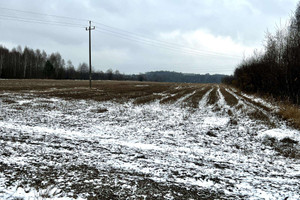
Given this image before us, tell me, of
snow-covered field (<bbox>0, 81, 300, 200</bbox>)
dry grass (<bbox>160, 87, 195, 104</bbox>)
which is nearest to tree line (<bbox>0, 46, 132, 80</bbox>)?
dry grass (<bbox>160, 87, 195, 104</bbox>)

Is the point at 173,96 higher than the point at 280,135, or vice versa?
the point at 173,96

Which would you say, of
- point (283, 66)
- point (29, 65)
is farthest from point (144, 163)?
point (29, 65)

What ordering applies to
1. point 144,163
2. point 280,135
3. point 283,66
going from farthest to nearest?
point 283,66, point 280,135, point 144,163

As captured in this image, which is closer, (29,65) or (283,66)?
(283,66)

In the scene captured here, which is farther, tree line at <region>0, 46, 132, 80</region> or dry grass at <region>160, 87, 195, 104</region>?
tree line at <region>0, 46, 132, 80</region>

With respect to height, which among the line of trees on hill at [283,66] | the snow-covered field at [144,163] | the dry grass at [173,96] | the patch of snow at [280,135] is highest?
the line of trees on hill at [283,66]

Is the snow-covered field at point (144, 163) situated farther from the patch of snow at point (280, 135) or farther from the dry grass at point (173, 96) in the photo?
the dry grass at point (173, 96)

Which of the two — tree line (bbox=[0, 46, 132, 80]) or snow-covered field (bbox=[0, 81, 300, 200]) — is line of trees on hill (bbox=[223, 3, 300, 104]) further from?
tree line (bbox=[0, 46, 132, 80])

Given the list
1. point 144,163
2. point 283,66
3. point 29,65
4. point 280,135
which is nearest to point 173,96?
point 283,66

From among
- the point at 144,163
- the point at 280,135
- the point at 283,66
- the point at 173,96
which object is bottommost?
the point at 144,163

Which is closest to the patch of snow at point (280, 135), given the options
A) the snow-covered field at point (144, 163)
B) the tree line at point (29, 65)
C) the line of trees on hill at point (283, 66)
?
the snow-covered field at point (144, 163)

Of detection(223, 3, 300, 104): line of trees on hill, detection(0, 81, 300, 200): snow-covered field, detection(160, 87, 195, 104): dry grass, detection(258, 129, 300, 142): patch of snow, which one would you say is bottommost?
detection(0, 81, 300, 200): snow-covered field

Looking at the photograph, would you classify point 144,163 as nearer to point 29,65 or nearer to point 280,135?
point 280,135

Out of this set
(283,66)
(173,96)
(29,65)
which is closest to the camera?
(283,66)
